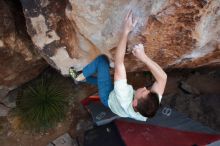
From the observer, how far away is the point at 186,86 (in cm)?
702

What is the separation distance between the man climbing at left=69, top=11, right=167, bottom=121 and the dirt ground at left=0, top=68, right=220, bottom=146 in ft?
7.28

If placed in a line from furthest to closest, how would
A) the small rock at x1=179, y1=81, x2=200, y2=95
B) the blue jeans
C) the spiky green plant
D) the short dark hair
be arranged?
the small rock at x1=179, y1=81, x2=200, y2=95
the spiky green plant
the blue jeans
the short dark hair

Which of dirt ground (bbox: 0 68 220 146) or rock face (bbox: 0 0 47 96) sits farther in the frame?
dirt ground (bbox: 0 68 220 146)

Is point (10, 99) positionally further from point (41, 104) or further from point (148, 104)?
Answer: point (148, 104)

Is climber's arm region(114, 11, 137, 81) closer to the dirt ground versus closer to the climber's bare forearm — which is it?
the climber's bare forearm

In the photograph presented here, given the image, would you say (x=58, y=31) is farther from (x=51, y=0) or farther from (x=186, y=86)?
(x=186, y=86)

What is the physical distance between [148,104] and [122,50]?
653 millimetres

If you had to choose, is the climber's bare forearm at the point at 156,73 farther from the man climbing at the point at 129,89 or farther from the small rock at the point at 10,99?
the small rock at the point at 10,99

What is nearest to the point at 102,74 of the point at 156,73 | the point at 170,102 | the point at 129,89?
the point at 129,89

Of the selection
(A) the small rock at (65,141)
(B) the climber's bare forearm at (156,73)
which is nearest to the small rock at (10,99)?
(A) the small rock at (65,141)

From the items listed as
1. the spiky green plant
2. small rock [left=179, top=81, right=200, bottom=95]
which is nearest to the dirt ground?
small rock [left=179, top=81, right=200, bottom=95]

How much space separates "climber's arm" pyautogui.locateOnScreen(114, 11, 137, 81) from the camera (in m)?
4.04

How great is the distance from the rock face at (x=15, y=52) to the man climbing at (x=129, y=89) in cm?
124

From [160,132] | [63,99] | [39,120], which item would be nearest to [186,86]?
[160,132]
